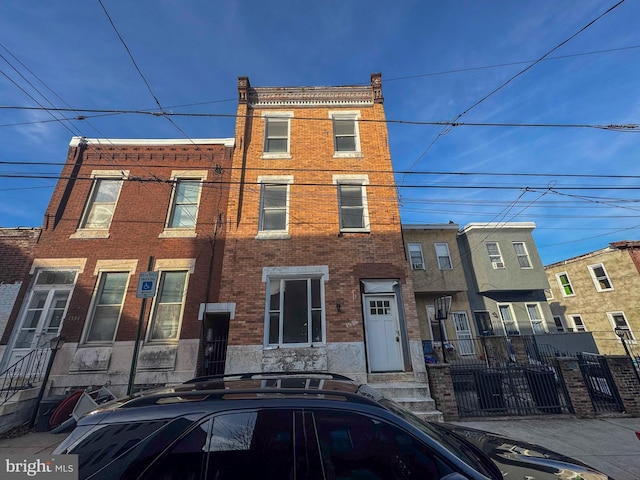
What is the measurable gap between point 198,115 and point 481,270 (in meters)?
17.5

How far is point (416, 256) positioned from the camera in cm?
1730

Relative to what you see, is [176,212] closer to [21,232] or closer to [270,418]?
[21,232]

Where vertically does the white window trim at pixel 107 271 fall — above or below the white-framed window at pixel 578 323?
above

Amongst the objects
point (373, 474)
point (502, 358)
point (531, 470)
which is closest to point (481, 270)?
point (502, 358)

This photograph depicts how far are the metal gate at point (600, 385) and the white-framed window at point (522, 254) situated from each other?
1125 cm

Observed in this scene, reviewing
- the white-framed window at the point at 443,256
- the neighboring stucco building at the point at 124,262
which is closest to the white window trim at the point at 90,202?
the neighboring stucco building at the point at 124,262

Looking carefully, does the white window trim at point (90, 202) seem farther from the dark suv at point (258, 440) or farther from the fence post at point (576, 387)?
the fence post at point (576, 387)

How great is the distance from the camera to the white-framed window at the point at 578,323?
2039 cm

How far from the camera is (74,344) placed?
8.52 metres

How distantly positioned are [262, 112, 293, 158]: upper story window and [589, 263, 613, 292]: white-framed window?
24.0 m

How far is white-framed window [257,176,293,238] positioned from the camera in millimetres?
9866

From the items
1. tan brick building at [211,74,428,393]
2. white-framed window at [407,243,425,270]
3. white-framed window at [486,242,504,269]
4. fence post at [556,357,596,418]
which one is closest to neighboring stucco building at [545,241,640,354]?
white-framed window at [486,242,504,269]

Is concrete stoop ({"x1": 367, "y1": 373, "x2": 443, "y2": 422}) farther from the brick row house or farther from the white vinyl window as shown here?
the white vinyl window

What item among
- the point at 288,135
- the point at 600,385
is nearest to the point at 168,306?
the point at 288,135
